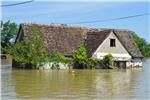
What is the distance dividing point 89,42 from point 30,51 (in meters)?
8.31

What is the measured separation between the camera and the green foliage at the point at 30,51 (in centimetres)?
3784

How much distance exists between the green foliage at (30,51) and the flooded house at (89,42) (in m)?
1.78

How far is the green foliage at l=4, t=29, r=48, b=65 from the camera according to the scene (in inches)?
1490

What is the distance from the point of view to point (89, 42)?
44000 millimetres

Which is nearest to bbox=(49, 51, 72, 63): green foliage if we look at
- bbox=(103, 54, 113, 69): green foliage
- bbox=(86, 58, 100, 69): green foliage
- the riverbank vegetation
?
the riverbank vegetation

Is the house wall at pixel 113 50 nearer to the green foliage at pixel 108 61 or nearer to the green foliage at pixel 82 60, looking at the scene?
the green foliage at pixel 108 61

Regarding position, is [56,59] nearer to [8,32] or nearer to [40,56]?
[40,56]

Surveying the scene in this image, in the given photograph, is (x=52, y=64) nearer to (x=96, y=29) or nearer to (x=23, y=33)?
(x=23, y=33)

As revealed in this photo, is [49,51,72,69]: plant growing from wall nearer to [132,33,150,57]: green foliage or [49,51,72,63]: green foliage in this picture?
[49,51,72,63]: green foliage

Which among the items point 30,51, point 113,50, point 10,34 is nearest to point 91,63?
point 113,50

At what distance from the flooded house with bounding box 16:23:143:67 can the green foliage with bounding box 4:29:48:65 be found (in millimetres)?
1784

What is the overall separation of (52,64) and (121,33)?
1061 centimetres

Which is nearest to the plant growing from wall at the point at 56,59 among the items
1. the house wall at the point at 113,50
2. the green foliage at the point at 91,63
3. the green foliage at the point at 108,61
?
the green foliage at the point at 91,63

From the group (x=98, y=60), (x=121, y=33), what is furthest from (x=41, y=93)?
(x=121, y=33)
